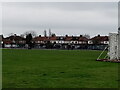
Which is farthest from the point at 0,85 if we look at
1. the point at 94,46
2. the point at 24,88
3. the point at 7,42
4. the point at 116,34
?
the point at 7,42

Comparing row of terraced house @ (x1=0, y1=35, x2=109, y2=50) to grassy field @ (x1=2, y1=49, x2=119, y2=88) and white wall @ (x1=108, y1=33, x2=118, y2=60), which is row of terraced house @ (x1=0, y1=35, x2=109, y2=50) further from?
grassy field @ (x1=2, y1=49, x2=119, y2=88)

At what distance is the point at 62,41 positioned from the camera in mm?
161125

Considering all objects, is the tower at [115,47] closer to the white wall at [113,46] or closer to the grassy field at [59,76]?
the white wall at [113,46]

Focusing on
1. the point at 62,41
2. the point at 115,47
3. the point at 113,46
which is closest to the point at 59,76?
the point at 115,47

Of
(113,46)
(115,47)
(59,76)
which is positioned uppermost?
(113,46)

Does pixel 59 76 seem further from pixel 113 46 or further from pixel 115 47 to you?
pixel 113 46

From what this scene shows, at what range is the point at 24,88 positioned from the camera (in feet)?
41.0

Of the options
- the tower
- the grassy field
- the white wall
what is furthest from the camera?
the white wall

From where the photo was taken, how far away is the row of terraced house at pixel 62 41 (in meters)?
143

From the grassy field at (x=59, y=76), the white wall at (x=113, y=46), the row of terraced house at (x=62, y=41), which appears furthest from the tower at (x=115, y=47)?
the row of terraced house at (x=62, y=41)

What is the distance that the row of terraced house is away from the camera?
143375 millimetres

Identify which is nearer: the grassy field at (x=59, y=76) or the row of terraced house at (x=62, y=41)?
the grassy field at (x=59, y=76)

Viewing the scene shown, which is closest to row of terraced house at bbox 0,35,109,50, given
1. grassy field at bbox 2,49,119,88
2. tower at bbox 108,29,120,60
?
tower at bbox 108,29,120,60

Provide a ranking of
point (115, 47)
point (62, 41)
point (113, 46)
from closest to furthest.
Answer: point (115, 47)
point (113, 46)
point (62, 41)
